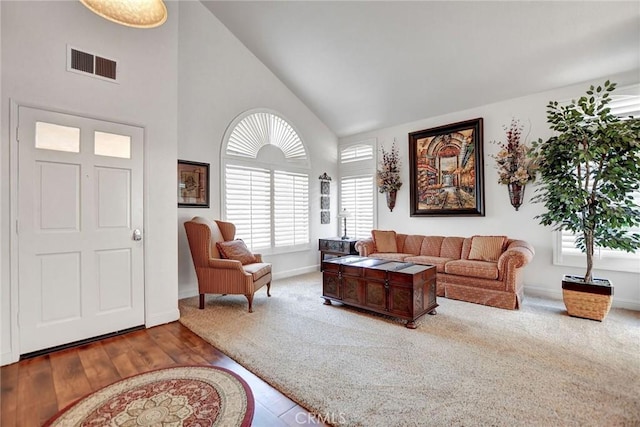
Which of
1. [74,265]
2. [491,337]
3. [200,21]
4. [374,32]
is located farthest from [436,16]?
[74,265]

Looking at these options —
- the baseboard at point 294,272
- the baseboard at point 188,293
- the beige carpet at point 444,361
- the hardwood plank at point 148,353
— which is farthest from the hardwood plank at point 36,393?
the baseboard at point 294,272

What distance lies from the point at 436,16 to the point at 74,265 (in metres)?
4.78

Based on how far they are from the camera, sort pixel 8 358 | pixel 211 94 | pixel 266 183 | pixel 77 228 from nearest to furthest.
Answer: pixel 8 358 → pixel 77 228 → pixel 211 94 → pixel 266 183

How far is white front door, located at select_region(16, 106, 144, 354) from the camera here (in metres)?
2.64

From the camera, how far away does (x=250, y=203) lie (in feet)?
16.8

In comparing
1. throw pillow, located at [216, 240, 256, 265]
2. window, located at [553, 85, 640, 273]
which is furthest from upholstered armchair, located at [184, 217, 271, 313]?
window, located at [553, 85, 640, 273]

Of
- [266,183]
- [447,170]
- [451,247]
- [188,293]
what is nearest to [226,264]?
[188,293]

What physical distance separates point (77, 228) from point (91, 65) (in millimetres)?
1588

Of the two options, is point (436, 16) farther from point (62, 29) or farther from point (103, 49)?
point (62, 29)

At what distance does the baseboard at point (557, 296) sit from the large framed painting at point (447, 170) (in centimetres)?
131

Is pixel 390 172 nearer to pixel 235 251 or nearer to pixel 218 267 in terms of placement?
pixel 235 251

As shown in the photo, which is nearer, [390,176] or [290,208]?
[290,208]

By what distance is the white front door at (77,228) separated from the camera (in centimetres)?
264

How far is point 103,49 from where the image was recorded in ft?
9.91
